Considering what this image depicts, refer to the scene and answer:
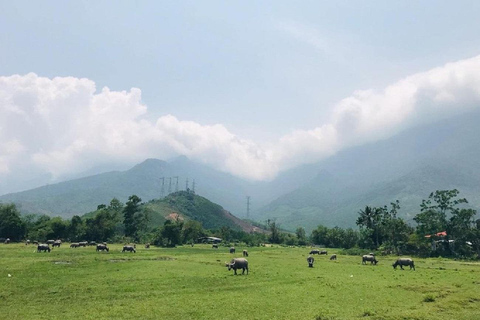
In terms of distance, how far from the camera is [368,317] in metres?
20.2

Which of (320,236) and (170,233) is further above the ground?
(170,233)

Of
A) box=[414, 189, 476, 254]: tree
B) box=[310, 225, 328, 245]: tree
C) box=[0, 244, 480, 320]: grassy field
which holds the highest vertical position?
box=[414, 189, 476, 254]: tree

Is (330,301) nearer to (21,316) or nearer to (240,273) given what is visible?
(240,273)

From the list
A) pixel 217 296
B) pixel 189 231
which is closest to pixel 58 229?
pixel 189 231

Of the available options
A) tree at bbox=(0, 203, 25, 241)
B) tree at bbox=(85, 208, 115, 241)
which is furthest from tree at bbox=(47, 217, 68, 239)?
tree at bbox=(0, 203, 25, 241)

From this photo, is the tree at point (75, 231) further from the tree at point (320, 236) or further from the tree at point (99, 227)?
the tree at point (320, 236)

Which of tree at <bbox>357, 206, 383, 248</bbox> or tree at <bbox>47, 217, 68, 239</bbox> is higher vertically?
tree at <bbox>357, 206, 383, 248</bbox>

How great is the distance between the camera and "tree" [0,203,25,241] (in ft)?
328

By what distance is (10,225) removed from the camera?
10038cm

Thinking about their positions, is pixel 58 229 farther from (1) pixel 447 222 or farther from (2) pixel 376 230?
(1) pixel 447 222

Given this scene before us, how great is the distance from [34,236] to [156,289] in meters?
89.9

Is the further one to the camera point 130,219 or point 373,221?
point 130,219

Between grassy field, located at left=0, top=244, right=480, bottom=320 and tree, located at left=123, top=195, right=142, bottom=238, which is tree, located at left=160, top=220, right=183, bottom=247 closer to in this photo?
tree, located at left=123, top=195, right=142, bottom=238

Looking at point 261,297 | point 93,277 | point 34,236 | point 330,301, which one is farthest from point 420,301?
point 34,236
